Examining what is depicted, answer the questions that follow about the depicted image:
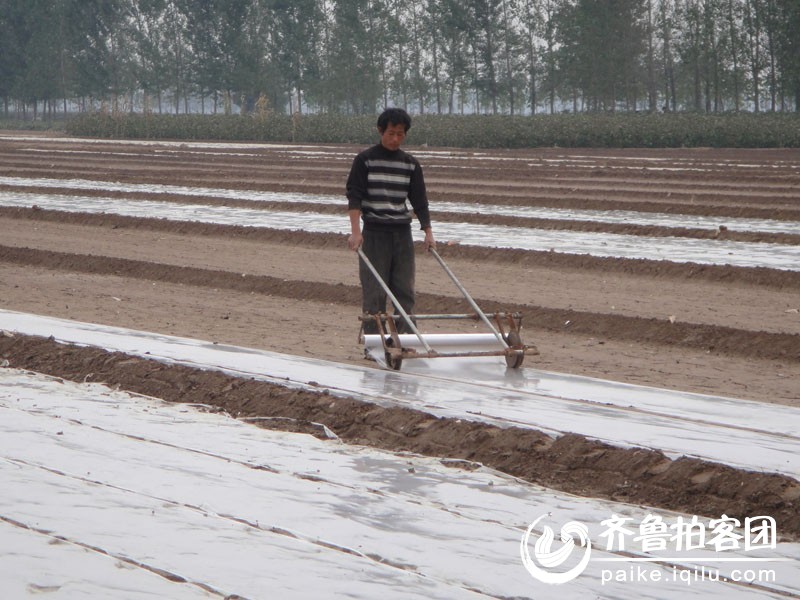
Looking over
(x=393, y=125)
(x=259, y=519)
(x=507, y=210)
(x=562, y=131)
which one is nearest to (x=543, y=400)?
(x=393, y=125)

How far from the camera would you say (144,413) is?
720 centimetres

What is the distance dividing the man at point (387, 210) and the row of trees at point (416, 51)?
49547 mm

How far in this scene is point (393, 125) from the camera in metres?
8.08

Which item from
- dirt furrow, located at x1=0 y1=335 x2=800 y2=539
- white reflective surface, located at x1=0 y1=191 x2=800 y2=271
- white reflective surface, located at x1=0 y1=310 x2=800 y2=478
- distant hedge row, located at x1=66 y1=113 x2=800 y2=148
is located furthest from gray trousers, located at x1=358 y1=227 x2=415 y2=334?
distant hedge row, located at x1=66 y1=113 x2=800 y2=148

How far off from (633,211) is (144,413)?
1497cm

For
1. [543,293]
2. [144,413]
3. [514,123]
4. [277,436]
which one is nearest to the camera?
[277,436]

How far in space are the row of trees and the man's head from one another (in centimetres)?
4987

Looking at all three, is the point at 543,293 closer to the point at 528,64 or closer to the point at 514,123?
the point at 514,123

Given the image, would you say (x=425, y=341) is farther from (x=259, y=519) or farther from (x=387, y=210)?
(x=259, y=519)

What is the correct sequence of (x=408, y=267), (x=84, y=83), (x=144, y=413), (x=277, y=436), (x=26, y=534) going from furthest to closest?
1. (x=84, y=83)
2. (x=408, y=267)
3. (x=144, y=413)
4. (x=277, y=436)
5. (x=26, y=534)

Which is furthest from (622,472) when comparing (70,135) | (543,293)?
(70,135)

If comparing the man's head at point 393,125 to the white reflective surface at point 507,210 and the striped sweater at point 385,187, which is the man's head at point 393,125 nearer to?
the striped sweater at point 385,187

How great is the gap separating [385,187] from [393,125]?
1.64ft

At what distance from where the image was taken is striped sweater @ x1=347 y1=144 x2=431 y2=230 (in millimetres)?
8320
